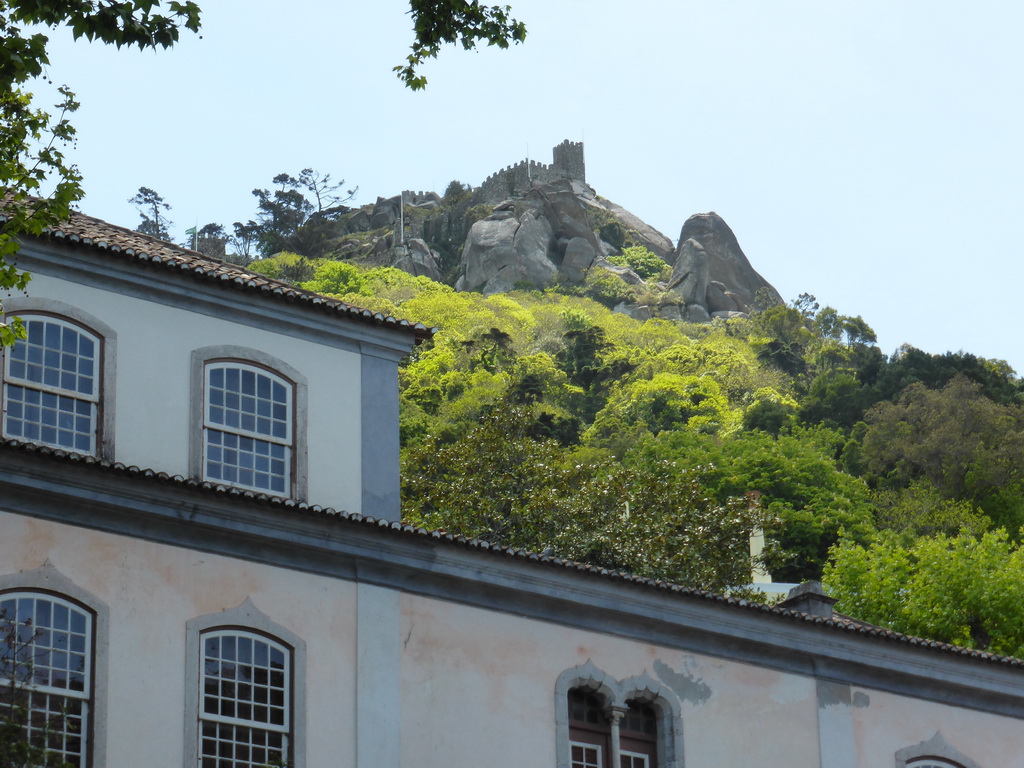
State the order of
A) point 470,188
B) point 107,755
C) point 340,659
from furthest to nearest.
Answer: point 470,188 → point 340,659 → point 107,755

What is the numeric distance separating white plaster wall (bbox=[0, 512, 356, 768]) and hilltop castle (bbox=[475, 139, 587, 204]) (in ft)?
406

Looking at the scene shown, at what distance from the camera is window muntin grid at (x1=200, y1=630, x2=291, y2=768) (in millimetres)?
17422

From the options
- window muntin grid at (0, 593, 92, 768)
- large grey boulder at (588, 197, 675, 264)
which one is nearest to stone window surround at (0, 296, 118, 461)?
window muntin grid at (0, 593, 92, 768)

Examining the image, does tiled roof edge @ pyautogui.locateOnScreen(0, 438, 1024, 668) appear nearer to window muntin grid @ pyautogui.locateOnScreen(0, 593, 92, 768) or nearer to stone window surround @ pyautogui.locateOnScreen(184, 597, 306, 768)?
stone window surround @ pyautogui.locateOnScreen(184, 597, 306, 768)

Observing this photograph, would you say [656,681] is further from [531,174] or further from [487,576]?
[531,174]

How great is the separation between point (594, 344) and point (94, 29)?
276ft

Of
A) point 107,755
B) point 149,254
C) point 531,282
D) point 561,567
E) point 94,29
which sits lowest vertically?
point 107,755

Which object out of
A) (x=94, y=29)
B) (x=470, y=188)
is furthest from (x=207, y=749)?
(x=470, y=188)

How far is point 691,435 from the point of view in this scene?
7294 centimetres

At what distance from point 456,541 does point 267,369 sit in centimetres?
385

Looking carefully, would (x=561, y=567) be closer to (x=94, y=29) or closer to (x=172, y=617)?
(x=172, y=617)

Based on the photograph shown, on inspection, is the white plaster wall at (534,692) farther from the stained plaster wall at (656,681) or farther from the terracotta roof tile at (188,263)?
the terracotta roof tile at (188,263)

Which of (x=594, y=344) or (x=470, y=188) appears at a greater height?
(x=470, y=188)

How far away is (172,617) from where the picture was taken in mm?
17578
